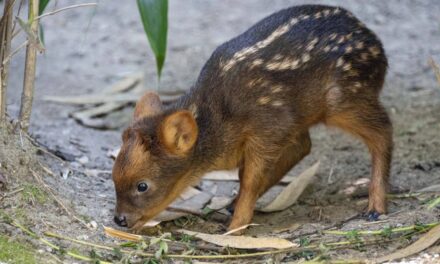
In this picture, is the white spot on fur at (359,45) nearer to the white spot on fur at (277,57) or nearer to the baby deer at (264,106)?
the baby deer at (264,106)

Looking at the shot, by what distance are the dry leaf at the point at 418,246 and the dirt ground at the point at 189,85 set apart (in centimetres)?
15

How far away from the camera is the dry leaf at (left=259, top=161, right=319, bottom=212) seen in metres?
6.90

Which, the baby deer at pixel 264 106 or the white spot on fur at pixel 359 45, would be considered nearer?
the baby deer at pixel 264 106

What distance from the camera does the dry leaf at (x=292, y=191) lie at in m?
6.90

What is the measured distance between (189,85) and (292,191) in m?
3.04

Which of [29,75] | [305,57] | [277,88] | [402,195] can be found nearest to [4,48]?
[29,75]

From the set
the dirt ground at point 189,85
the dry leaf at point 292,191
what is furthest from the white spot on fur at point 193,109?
the dry leaf at point 292,191

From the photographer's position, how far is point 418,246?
17.0 feet

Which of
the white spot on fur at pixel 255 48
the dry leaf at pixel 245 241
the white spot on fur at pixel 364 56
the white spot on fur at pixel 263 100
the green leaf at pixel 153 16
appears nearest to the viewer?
the dry leaf at pixel 245 241

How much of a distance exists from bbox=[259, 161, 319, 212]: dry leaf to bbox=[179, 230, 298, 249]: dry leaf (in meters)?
1.23

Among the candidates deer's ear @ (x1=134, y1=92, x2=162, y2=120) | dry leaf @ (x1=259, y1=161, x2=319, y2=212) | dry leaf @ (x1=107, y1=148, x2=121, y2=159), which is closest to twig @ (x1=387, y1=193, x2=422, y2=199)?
dry leaf @ (x1=259, y1=161, x2=319, y2=212)

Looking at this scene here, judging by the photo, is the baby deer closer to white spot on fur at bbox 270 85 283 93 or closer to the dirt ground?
white spot on fur at bbox 270 85 283 93

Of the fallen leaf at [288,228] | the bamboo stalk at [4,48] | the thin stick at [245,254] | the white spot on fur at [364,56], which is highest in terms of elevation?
the bamboo stalk at [4,48]

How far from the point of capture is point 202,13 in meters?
11.9
